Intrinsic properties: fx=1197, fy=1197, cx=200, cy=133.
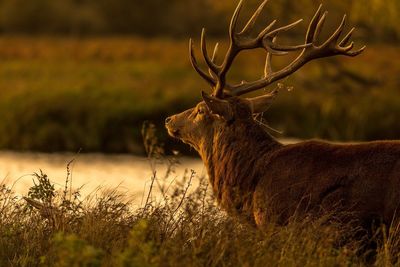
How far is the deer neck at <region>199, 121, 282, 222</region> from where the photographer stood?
351 inches

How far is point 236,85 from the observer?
9.30m

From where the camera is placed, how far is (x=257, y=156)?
8969mm

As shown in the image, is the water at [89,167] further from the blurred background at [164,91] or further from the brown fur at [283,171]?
the brown fur at [283,171]

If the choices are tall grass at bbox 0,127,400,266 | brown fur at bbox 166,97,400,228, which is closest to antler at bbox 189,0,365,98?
brown fur at bbox 166,97,400,228

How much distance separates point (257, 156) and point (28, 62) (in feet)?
67.6

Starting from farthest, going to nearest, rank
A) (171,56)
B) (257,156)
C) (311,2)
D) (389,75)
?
(171,56) → (389,75) → (311,2) → (257,156)

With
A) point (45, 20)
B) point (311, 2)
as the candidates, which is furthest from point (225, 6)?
point (45, 20)

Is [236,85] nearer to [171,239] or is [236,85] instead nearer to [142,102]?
[171,239]

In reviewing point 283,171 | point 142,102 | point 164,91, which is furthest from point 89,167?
point 283,171

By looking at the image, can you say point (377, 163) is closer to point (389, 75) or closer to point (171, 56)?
Answer: point (389, 75)

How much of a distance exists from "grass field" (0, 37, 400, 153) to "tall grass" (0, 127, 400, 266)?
10924mm

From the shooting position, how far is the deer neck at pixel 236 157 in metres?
8.92

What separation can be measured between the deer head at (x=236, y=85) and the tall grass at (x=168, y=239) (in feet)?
2.39

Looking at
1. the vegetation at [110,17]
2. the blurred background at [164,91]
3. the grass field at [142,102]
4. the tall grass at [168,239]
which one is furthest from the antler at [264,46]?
the vegetation at [110,17]
